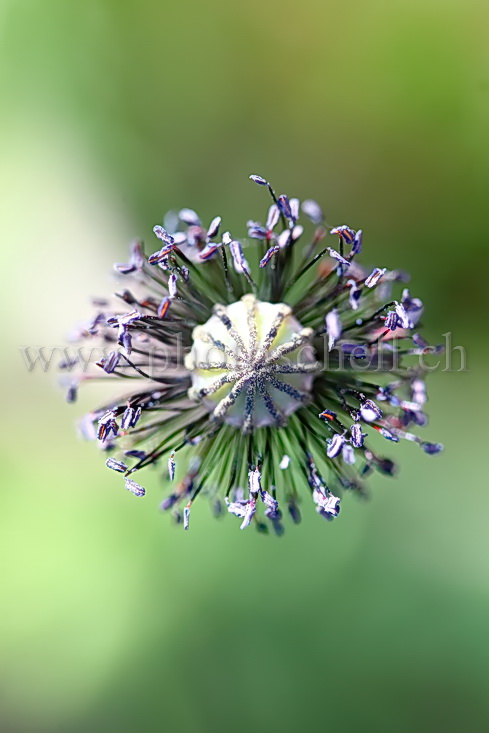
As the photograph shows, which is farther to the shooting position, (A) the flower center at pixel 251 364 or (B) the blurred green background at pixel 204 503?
(B) the blurred green background at pixel 204 503

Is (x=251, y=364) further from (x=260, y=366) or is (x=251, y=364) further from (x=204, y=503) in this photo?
(x=204, y=503)

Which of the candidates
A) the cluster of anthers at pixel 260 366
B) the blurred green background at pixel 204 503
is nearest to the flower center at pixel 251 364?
the cluster of anthers at pixel 260 366

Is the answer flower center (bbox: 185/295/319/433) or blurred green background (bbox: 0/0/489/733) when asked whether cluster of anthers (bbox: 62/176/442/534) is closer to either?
flower center (bbox: 185/295/319/433)

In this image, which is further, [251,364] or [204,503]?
[204,503]

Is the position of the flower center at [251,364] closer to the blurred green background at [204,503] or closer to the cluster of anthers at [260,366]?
the cluster of anthers at [260,366]

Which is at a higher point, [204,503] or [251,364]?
[251,364]

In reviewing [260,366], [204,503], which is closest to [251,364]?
[260,366]
